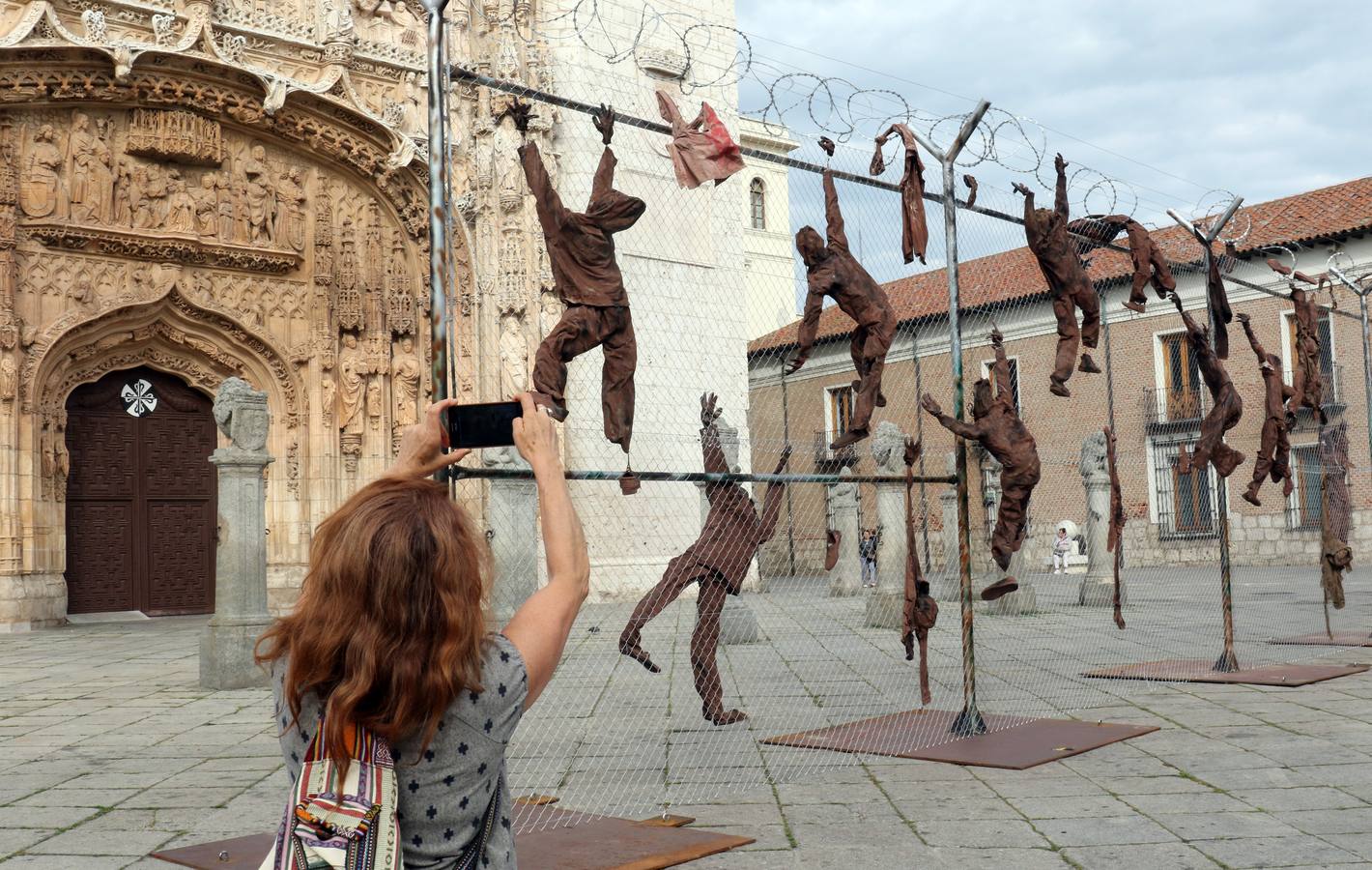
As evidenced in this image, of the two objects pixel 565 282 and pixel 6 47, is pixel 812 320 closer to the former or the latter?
pixel 565 282

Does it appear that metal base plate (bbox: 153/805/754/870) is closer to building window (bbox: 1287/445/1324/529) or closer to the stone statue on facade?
the stone statue on facade

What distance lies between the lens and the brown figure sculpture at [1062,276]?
756cm

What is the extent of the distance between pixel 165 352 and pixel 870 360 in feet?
41.9

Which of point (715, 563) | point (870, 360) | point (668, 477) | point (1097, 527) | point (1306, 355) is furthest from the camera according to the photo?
point (1097, 527)

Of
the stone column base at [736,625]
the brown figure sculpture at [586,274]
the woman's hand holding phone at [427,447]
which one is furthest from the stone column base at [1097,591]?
the woman's hand holding phone at [427,447]

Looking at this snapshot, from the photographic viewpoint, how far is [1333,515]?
11578mm

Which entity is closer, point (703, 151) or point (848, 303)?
point (703, 151)

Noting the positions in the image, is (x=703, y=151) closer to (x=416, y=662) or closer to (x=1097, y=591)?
(x=416, y=662)

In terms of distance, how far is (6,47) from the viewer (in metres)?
14.2

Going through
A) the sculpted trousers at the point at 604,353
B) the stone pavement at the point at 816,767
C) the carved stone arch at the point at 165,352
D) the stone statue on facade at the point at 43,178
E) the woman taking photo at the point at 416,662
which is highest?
the stone statue on facade at the point at 43,178

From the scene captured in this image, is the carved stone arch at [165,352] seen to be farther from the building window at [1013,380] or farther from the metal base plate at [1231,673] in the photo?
the metal base plate at [1231,673]

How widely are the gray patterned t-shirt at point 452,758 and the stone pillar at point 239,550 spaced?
26.8 ft

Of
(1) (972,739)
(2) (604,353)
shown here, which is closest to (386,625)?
(2) (604,353)

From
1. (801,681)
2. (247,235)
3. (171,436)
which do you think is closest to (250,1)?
(247,235)
